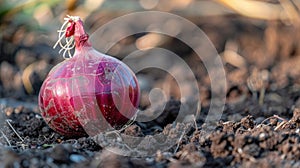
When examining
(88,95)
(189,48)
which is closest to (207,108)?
(88,95)

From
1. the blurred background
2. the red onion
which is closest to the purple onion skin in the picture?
the red onion

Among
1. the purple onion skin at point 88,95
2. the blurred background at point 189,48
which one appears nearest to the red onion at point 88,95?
the purple onion skin at point 88,95

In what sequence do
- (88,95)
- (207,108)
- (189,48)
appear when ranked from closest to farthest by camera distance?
1. (88,95)
2. (207,108)
3. (189,48)

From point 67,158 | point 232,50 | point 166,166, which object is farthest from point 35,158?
point 232,50

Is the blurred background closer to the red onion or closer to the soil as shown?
the soil

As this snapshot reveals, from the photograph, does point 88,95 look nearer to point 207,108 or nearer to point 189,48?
point 207,108

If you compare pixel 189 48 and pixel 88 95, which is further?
pixel 189 48

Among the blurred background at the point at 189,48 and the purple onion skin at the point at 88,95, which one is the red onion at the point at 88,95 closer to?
the purple onion skin at the point at 88,95

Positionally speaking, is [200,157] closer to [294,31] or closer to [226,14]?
[294,31]
